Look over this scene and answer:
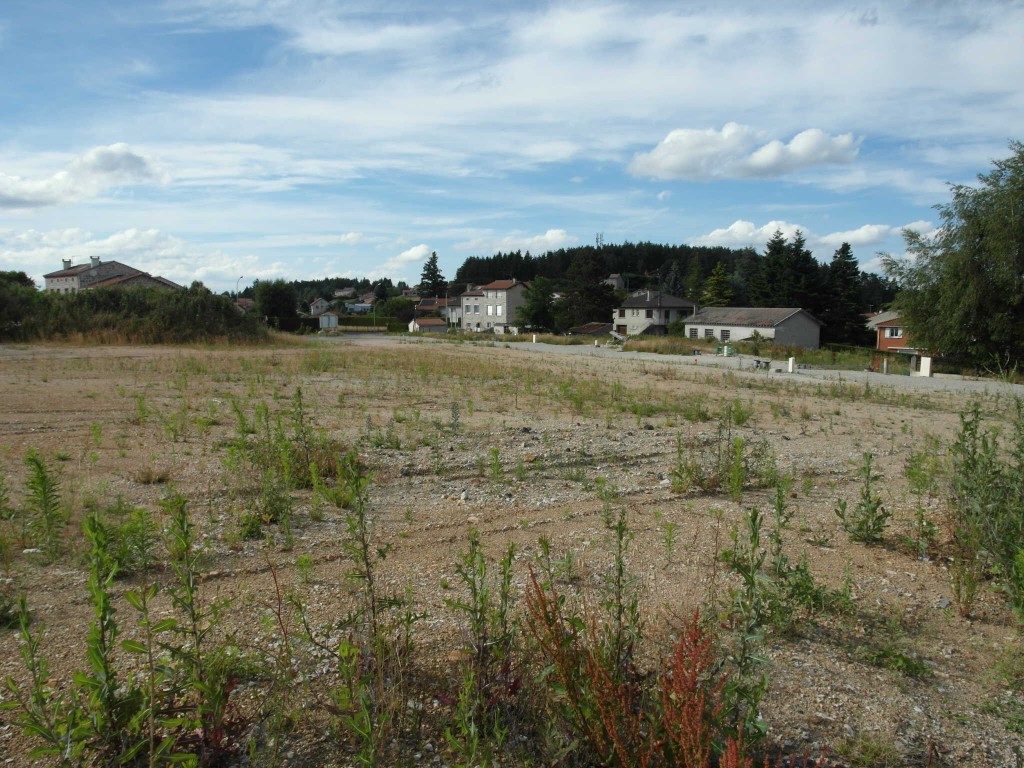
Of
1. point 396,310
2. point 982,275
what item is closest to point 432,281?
point 396,310

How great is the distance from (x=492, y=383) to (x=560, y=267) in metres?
118

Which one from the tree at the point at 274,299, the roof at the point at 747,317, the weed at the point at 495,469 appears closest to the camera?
the weed at the point at 495,469

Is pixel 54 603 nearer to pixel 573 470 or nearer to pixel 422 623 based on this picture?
pixel 422 623

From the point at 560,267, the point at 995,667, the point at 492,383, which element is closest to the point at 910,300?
the point at 492,383

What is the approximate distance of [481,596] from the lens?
3.13 meters

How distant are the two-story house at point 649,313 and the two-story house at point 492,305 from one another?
18.2 meters

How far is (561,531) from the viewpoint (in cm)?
591

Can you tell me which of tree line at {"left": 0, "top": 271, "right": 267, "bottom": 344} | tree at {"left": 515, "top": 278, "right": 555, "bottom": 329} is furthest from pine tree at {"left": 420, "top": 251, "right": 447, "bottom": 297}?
tree line at {"left": 0, "top": 271, "right": 267, "bottom": 344}

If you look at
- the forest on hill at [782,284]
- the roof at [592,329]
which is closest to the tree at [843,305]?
the forest on hill at [782,284]

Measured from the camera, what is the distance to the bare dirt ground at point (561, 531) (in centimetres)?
342

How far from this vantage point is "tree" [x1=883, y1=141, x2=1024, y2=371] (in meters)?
31.7

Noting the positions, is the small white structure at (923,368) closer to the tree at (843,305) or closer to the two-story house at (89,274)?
the tree at (843,305)

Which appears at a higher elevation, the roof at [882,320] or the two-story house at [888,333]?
the roof at [882,320]

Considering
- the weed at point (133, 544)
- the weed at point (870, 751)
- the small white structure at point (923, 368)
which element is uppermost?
the weed at point (133, 544)
